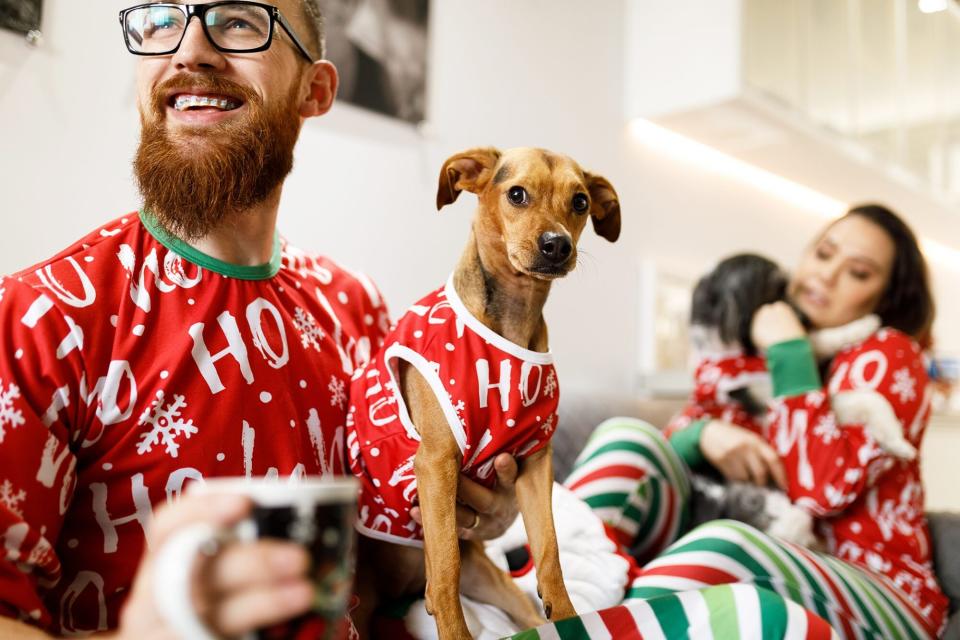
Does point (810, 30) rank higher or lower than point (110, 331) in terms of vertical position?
higher

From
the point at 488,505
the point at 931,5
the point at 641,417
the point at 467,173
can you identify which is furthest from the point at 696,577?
the point at 931,5

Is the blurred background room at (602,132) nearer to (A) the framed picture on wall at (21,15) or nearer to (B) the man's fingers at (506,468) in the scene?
(A) the framed picture on wall at (21,15)

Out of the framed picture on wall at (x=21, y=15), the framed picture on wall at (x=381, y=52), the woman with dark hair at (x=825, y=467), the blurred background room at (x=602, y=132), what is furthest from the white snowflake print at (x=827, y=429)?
the framed picture on wall at (x=21, y=15)

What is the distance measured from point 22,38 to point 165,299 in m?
0.86

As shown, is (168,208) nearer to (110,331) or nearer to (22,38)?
(110,331)

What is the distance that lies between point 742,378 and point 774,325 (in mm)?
201

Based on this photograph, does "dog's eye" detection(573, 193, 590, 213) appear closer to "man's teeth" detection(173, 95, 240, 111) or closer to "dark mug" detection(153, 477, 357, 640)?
"man's teeth" detection(173, 95, 240, 111)

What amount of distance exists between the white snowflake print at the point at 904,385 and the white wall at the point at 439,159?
2.56 feet

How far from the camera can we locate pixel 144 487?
761 millimetres

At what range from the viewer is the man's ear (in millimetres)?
962

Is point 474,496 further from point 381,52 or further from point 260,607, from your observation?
point 381,52

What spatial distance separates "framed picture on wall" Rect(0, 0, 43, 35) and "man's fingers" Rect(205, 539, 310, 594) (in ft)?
4.52

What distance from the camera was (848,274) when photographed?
174 cm

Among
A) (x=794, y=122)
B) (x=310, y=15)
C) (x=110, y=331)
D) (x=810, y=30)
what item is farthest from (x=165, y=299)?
(x=810, y=30)
